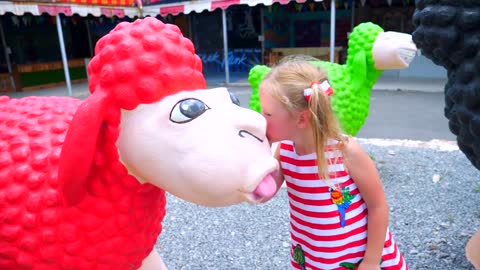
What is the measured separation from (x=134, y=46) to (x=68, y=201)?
40cm

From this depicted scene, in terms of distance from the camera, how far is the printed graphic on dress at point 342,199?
3.90 ft

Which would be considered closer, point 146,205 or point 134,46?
point 134,46

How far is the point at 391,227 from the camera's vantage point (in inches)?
91.4

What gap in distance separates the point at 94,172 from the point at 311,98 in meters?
0.56

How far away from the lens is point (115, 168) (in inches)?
38.6

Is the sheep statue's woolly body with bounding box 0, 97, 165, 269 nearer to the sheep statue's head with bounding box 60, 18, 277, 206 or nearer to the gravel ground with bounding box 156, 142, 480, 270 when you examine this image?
the sheep statue's head with bounding box 60, 18, 277, 206

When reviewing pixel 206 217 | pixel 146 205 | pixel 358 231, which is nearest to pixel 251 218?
pixel 206 217

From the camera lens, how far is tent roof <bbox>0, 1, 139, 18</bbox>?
7.45 m

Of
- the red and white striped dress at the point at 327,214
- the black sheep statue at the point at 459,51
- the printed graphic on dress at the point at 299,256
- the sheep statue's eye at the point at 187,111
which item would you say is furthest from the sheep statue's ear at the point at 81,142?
the black sheep statue at the point at 459,51

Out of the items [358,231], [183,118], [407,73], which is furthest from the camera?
[407,73]

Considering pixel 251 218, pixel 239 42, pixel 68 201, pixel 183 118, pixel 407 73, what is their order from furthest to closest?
pixel 239 42 < pixel 407 73 < pixel 251 218 < pixel 68 201 < pixel 183 118

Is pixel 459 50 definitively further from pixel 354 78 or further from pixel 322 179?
pixel 354 78

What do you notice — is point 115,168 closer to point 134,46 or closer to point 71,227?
point 71,227

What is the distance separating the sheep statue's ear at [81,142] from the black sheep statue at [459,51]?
852 millimetres
